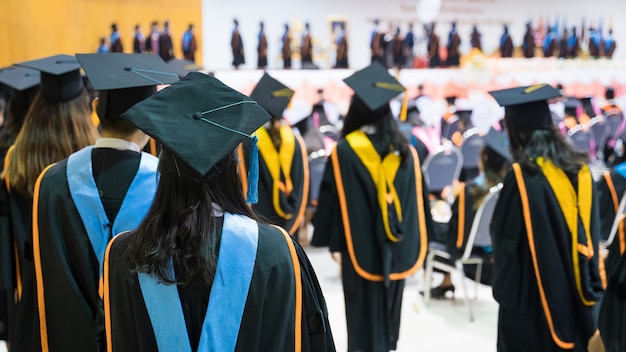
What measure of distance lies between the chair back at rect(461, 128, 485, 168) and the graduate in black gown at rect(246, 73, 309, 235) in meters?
2.96

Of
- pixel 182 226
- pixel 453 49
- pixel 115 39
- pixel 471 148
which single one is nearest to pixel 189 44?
pixel 115 39

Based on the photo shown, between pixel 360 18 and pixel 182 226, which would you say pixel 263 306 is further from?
pixel 360 18

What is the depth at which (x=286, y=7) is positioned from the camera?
53.0 ft

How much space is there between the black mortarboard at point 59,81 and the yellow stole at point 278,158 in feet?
6.20

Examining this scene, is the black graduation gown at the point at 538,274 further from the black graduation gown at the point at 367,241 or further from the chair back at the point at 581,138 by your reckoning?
the chair back at the point at 581,138

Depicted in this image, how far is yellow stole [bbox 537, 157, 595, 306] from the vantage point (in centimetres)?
316

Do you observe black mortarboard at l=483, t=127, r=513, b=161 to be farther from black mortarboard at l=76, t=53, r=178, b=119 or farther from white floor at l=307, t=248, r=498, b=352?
black mortarboard at l=76, t=53, r=178, b=119

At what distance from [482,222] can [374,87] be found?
1.35 meters

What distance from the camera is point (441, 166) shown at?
6398mm

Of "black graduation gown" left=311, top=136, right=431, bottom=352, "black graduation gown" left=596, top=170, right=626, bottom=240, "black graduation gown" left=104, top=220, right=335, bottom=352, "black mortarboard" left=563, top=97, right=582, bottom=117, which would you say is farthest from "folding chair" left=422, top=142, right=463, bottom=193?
"black graduation gown" left=104, top=220, right=335, bottom=352

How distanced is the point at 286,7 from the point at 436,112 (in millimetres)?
6616

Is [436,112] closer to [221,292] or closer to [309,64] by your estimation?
[309,64]

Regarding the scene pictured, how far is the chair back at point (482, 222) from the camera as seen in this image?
4.46 m

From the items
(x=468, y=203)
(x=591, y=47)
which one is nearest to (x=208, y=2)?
(x=591, y=47)
